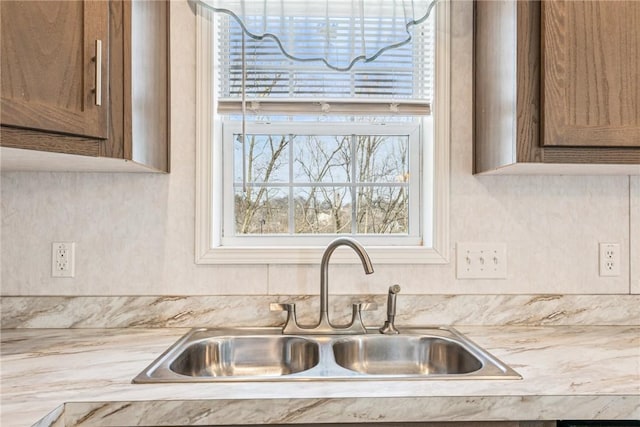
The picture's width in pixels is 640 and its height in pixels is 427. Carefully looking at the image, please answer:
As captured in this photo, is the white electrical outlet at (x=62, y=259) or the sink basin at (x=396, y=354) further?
the white electrical outlet at (x=62, y=259)

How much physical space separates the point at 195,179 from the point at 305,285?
49 cm

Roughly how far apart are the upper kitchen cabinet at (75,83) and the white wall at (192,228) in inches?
8.7

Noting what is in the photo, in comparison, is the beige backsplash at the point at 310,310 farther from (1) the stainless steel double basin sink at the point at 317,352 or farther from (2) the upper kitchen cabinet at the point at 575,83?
(2) the upper kitchen cabinet at the point at 575,83

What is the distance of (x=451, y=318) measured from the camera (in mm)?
1523

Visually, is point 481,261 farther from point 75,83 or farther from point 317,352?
point 75,83

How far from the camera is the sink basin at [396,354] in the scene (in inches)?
54.1

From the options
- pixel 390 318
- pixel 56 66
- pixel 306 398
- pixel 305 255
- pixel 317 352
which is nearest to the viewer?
pixel 306 398

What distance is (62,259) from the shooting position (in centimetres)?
150

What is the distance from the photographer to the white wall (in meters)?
1.50

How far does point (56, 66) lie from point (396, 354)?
1.16m

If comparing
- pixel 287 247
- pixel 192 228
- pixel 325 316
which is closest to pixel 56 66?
pixel 192 228

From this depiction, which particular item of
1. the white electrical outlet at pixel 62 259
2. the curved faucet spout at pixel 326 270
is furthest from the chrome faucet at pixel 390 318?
the white electrical outlet at pixel 62 259

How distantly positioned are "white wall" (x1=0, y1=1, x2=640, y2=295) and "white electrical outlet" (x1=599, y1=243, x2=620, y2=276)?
20 millimetres

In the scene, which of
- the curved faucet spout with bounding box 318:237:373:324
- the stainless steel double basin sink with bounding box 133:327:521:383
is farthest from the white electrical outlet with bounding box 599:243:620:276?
the curved faucet spout with bounding box 318:237:373:324
